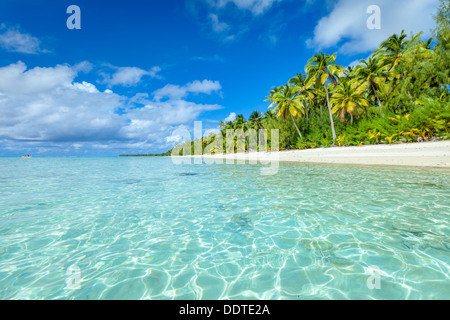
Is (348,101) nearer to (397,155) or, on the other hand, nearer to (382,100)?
(382,100)

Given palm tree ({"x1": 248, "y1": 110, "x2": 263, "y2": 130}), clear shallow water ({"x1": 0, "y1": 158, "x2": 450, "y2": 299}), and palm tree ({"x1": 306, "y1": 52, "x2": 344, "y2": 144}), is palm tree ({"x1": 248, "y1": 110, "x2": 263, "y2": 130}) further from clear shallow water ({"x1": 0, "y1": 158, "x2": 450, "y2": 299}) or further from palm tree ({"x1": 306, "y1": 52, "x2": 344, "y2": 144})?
clear shallow water ({"x1": 0, "y1": 158, "x2": 450, "y2": 299})

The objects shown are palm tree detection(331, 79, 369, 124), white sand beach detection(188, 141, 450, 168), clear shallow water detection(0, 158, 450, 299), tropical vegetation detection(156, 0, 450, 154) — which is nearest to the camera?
clear shallow water detection(0, 158, 450, 299)

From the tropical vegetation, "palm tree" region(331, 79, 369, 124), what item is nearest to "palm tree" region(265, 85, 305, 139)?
the tropical vegetation

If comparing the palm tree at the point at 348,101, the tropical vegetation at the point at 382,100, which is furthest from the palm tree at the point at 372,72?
the palm tree at the point at 348,101

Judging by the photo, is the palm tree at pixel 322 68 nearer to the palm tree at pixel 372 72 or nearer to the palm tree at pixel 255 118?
the palm tree at pixel 372 72

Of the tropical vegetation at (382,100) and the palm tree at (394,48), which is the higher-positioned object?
the palm tree at (394,48)

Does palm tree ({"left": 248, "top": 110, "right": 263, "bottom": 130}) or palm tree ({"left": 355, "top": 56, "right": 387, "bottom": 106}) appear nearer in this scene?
palm tree ({"left": 355, "top": 56, "right": 387, "bottom": 106})

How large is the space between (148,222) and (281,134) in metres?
36.1

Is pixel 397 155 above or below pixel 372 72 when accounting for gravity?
below

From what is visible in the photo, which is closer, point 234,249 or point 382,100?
point 234,249

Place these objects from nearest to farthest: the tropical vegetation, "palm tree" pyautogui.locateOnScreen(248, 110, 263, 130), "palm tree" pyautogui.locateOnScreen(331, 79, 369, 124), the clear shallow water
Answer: the clear shallow water < the tropical vegetation < "palm tree" pyautogui.locateOnScreen(331, 79, 369, 124) < "palm tree" pyautogui.locateOnScreen(248, 110, 263, 130)

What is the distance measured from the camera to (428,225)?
14.0 ft

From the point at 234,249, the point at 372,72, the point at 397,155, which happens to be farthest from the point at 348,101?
the point at 234,249
